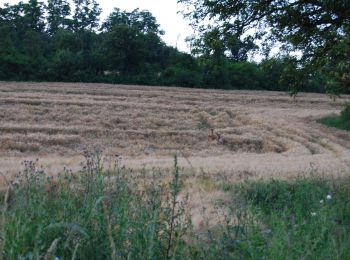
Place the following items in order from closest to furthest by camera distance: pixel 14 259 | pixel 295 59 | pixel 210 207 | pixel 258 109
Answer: pixel 14 259 < pixel 210 207 < pixel 295 59 < pixel 258 109

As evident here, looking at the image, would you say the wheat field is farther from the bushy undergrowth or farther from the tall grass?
the bushy undergrowth

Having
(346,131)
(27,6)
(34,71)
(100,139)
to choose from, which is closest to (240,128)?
(346,131)

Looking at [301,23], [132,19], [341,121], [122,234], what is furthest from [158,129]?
[132,19]

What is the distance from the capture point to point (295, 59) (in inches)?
422

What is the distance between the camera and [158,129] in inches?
1102

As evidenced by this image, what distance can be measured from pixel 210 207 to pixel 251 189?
128cm

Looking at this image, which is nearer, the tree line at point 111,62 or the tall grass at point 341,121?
the tall grass at point 341,121

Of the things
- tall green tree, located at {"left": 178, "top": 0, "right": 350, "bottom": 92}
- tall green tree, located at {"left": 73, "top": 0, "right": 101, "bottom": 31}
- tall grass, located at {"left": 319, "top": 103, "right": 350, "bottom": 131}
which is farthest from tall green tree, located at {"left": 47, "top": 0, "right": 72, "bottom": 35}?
tall green tree, located at {"left": 178, "top": 0, "right": 350, "bottom": 92}

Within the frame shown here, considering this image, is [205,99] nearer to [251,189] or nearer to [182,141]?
[182,141]

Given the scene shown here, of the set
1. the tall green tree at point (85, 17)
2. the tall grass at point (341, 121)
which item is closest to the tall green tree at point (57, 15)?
the tall green tree at point (85, 17)

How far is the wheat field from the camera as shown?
20719 mm

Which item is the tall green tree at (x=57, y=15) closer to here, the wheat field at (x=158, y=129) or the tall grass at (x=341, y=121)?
the wheat field at (x=158, y=129)

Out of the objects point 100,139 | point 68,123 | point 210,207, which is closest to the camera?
point 210,207

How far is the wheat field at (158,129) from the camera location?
20719 millimetres
